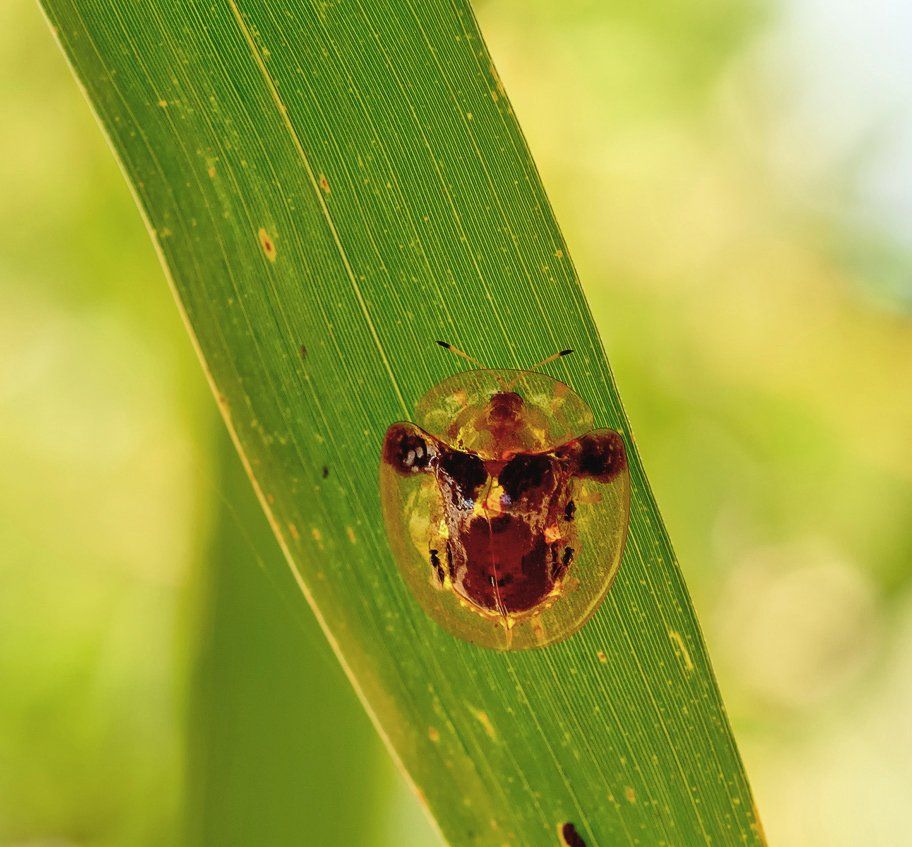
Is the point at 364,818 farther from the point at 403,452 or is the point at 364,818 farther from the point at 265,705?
the point at 403,452

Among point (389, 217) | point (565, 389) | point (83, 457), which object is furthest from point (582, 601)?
point (83, 457)

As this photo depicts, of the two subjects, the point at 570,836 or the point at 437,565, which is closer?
the point at 570,836

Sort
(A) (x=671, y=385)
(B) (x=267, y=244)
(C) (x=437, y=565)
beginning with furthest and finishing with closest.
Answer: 1. (A) (x=671, y=385)
2. (C) (x=437, y=565)
3. (B) (x=267, y=244)

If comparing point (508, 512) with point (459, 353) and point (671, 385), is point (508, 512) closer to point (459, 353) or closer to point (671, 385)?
point (459, 353)

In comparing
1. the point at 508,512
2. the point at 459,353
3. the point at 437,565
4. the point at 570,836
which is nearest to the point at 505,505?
the point at 508,512

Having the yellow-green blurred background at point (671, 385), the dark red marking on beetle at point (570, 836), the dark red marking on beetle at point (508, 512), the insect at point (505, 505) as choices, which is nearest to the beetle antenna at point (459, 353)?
the insect at point (505, 505)

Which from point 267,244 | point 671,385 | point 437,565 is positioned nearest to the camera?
point 267,244

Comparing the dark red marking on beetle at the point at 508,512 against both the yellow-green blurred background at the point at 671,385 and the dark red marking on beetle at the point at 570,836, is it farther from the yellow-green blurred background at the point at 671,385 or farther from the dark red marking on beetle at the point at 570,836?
the yellow-green blurred background at the point at 671,385

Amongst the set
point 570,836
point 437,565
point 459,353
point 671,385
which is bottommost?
point 570,836
